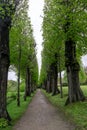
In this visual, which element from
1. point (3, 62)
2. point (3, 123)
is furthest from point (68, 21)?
point (3, 123)

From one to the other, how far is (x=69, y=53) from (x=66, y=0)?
215 inches

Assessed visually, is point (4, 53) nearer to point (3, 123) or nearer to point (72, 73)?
point (3, 123)

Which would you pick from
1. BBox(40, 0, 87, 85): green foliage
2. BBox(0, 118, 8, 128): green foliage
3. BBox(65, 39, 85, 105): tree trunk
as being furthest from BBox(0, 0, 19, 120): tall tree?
BBox(65, 39, 85, 105): tree trunk

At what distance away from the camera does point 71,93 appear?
25625 millimetres

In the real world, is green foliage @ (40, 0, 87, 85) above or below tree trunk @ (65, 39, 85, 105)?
above

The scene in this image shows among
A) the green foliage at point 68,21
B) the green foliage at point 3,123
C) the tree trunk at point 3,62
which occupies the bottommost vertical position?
the green foliage at point 3,123

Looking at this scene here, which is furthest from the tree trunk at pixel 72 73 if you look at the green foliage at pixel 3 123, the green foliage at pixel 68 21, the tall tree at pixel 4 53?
the green foliage at pixel 3 123

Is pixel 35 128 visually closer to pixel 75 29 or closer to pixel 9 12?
pixel 9 12

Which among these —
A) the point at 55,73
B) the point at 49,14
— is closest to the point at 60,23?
the point at 49,14

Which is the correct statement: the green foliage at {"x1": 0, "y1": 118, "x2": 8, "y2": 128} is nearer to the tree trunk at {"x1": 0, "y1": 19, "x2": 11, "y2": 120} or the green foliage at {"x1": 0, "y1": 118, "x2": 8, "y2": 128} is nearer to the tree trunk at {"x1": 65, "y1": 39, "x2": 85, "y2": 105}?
the tree trunk at {"x1": 0, "y1": 19, "x2": 11, "y2": 120}

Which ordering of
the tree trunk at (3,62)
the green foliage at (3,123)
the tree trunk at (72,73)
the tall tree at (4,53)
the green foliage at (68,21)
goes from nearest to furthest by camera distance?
the green foliage at (3,123) < the tall tree at (4,53) < the tree trunk at (3,62) < the green foliage at (68,21) < the tree trunk at (72,73)

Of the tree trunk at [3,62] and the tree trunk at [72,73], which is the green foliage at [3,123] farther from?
the tree trunk at [72,73]

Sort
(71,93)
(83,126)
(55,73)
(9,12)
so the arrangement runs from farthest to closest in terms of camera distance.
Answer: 1. (55,73)
2. (71,93)
3. (9,12)
4. (83,126)

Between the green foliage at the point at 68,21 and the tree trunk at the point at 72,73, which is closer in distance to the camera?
→ the green foliage at the point at 68,21
